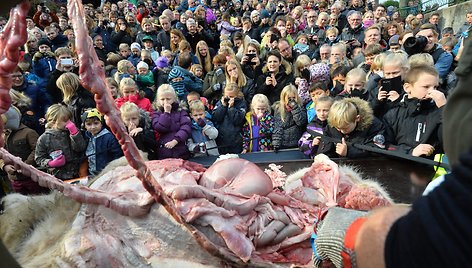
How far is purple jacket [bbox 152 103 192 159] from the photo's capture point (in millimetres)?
4355

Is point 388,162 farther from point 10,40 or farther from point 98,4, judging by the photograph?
point 98,4

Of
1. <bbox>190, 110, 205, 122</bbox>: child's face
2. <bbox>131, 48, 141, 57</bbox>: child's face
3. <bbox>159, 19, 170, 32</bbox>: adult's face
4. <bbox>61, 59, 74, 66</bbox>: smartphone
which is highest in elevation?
<bbox>159, 19, 170, 32</bbox>: adult's face

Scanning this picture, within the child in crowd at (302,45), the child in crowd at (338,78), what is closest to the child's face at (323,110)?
the child in crowd at (338,78)

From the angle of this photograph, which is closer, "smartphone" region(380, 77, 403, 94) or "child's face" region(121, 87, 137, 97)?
"smartphone" region(380, 77, 403, 94)

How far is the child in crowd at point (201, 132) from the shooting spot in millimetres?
4566

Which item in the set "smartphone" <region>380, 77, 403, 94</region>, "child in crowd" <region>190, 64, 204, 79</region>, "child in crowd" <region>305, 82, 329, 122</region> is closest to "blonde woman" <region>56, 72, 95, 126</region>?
"child in crowd" <region>190, 64, 204, 79</region>

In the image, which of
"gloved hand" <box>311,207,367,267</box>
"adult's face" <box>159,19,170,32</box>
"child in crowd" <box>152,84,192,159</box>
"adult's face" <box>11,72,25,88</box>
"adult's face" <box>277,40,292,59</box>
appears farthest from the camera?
"adult's face" <box>159,19,170,32</box>

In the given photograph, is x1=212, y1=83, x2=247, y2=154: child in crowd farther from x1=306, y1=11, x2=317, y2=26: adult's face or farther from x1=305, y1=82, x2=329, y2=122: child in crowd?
x1=306, y1=11, x2=317, y2=26: adult's face

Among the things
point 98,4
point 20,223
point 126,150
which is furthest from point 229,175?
point 98,4

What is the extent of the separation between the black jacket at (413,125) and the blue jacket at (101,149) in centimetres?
281

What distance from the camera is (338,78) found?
5301 millimetres

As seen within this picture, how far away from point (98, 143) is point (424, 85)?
3.26 m

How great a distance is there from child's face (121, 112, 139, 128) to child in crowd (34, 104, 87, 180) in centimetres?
48

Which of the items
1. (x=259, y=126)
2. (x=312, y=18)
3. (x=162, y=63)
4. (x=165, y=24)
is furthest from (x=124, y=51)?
(x=312, y=18)
